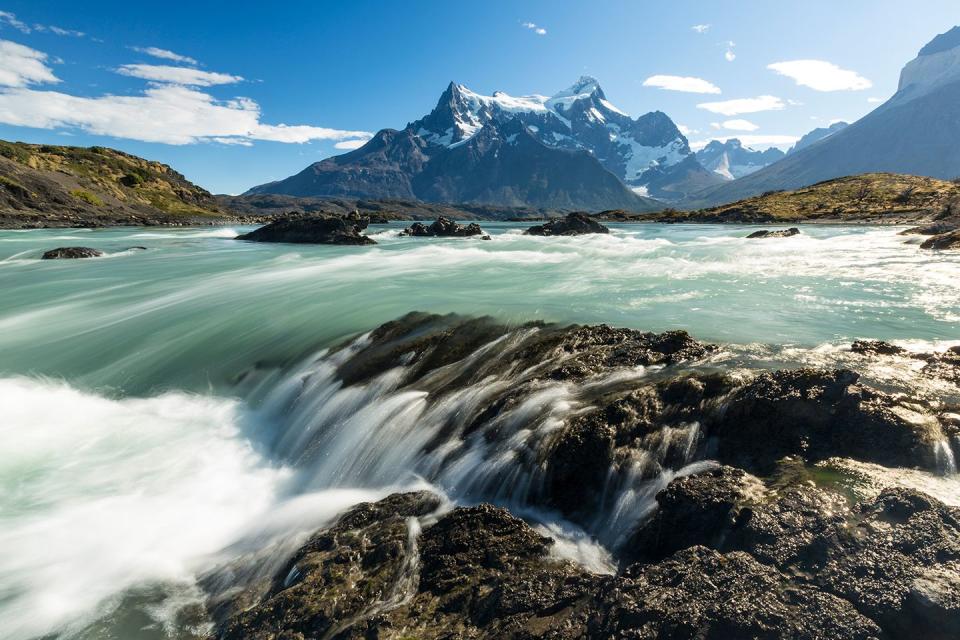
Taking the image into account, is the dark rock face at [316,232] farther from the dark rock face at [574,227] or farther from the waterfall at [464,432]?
the waterfall at [464,432]

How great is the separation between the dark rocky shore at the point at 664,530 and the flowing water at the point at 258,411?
0.92 ft

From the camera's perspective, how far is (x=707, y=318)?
15891mm

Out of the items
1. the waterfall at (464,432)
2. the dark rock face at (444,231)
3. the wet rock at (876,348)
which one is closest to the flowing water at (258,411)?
the waterfall at (464,432)

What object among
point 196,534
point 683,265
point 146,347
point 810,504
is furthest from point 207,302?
point 683,265

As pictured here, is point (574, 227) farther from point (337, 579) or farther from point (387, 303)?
point (337, 579)

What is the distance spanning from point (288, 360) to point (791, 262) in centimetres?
3282

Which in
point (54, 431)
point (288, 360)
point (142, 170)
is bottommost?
point (54, 431)

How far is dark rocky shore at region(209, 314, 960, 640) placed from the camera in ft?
14.5

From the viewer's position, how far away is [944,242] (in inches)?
1307

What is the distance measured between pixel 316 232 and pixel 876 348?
60.1m

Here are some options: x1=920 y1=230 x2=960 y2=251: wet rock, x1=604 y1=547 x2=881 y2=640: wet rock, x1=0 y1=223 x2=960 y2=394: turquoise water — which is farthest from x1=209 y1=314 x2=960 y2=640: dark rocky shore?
x1=920 y1=230 x2=960 y2=251: wet rock

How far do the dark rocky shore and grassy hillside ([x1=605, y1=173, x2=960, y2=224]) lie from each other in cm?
8601

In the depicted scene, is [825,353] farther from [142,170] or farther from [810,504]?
[142,170]

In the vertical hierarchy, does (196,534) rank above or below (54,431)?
below
